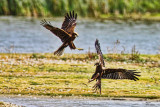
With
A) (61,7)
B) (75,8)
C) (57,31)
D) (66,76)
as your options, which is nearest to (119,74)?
(57,31)

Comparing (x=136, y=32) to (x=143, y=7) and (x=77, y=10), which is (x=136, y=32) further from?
(x=143, y=7)

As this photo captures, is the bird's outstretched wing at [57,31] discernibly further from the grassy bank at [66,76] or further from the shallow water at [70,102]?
the shallow water at [70,102]

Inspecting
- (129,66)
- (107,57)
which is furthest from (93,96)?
(107,57)

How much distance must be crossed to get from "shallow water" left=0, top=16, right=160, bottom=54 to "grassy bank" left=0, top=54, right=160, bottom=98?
3279 mm

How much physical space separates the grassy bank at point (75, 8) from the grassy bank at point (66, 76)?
2697 cm

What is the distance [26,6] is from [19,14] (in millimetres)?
3634

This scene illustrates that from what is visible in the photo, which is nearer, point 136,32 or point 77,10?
point 136,32

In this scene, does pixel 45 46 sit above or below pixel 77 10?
below

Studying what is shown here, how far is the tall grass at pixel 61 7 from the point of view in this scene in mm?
50812

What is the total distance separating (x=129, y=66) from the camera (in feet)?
71.1

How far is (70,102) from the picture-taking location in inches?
580

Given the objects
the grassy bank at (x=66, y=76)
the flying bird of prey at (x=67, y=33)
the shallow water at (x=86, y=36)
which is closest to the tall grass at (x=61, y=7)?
the shallow water at (x=86, y=36)

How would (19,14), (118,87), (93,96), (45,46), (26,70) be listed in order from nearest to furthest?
(93,96) → (118,87) → (26,70) → (45,46) → (19,14)

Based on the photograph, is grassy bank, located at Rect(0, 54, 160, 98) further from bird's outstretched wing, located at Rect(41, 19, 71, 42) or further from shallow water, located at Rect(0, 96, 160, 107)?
bird's outstretched wing, located at Rect(41, 19, 71, 42)
